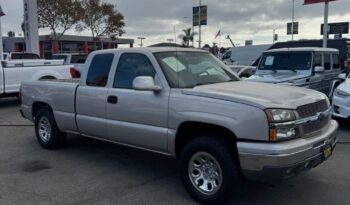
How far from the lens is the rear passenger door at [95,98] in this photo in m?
5.88

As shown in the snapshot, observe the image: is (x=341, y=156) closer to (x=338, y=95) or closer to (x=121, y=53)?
(x=338, y=95)

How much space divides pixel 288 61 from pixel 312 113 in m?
6.79

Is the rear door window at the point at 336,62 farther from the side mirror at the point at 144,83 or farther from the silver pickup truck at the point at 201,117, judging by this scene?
the side mirror at the point at 144,83

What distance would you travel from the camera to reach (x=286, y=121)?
4.17 meters

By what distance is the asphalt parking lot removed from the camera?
15.9 feet

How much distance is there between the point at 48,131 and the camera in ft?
24.0

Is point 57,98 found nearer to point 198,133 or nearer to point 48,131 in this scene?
point 48,131

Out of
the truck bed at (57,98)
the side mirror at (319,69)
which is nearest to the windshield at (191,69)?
the truck bed at (57,98)

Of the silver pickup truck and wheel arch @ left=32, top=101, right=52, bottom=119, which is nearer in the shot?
the silver pickup truck

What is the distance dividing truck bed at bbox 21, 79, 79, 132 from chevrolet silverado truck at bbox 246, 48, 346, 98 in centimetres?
529

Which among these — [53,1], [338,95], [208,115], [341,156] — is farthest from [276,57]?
[53,1]

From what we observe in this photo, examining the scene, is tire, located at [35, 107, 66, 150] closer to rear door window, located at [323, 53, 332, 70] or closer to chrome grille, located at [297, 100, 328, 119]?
chrome grille, located at [297, 100, 328, 119]

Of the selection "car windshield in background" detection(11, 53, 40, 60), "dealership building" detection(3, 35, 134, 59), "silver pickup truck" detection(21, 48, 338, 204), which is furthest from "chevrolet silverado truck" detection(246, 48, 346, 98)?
"dealership building" detection(3, 35, 134, 59)

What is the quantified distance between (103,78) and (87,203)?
198cm
